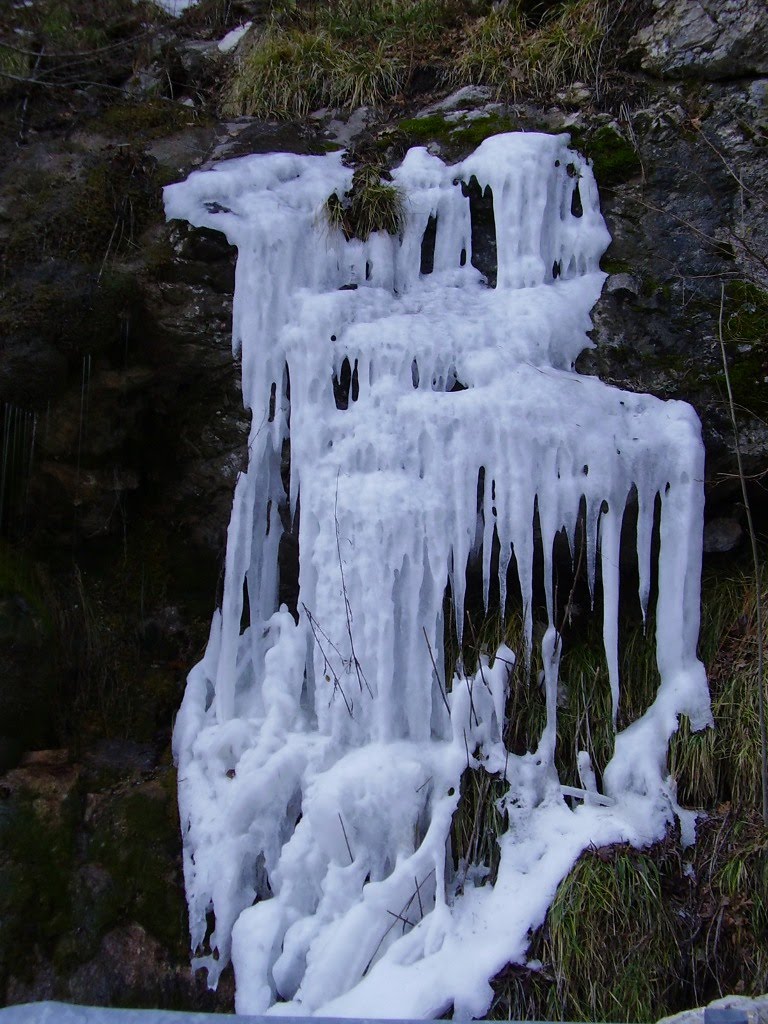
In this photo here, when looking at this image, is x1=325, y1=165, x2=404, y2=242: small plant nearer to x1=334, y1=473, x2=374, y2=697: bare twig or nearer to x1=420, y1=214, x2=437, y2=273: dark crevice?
x1=420, y1=214, x2=437, y2=273: dark crevice

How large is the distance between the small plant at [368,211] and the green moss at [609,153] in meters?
1.04

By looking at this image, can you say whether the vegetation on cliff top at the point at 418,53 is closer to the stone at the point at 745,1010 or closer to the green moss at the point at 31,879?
the green moss at the point at 31,879

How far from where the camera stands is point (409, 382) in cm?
392

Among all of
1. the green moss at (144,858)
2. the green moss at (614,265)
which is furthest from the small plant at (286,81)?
the green moss at (144,858)

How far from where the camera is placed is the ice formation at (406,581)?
3248mm

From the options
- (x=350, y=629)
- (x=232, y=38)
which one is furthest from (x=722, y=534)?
(x=232, y=38)

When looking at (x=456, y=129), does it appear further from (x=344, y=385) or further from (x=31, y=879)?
(x=31, y=879)

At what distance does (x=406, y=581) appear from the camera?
3.62 metres

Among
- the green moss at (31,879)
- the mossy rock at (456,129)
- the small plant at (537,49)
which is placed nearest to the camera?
the green moss at (31,879)

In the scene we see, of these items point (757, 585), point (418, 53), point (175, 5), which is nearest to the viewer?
point (757, 585)

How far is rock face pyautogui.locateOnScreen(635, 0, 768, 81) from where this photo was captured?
14.2 ft

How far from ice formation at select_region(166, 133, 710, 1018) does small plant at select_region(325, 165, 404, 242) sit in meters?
0.06

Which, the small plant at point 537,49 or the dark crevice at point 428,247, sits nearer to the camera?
the dark crevice at point 428,247

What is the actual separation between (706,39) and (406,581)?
3393mm
